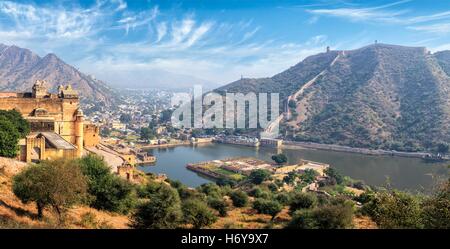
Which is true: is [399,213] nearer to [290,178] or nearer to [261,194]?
[261,194]

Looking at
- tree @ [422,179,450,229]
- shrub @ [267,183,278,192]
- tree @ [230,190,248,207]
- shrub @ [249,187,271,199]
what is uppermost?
tree @ [422,179,450,229]

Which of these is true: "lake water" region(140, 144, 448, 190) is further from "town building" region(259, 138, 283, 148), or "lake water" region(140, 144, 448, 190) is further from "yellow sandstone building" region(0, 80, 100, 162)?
"yellow sandstone building" region(0, 80, 100, 162)

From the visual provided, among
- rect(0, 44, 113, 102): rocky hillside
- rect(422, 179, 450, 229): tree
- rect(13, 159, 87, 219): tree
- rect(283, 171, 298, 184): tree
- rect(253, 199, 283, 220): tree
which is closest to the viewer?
rect(422, 179, 450, 229): tree

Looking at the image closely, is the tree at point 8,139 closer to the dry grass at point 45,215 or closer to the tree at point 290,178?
the dry grass at point 45,215

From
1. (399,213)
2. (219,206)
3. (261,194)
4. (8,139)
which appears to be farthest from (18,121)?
(399,213)

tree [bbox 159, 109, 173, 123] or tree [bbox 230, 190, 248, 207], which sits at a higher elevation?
tree [bbox 159, 109, 173, 123]

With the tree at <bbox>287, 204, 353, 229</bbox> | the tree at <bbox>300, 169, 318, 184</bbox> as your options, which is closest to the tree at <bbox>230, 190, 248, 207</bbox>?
the tree at <bbox>287, 204, 353, 229</bbox>

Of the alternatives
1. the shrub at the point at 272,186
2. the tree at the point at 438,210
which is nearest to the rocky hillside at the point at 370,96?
the shrub at the point at 272,186
